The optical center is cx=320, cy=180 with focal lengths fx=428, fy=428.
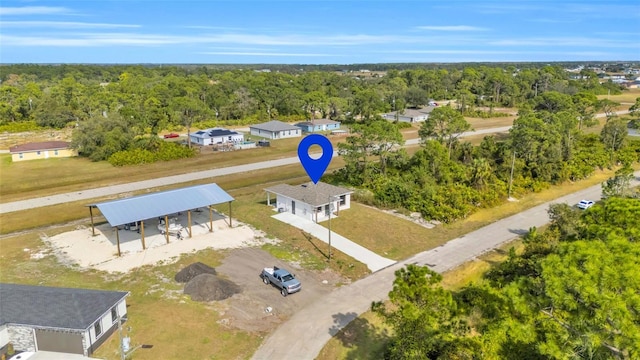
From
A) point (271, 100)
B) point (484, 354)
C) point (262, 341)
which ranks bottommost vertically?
point (262, 341)

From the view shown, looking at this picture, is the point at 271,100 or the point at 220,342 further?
the point at 271,100

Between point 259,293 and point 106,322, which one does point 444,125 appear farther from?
point 106,322

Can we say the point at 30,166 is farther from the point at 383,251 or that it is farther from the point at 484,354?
the point at 484,354

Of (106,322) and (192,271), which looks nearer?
(106,322)

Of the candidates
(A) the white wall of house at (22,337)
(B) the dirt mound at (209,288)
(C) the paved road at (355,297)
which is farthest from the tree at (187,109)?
(A) the white wall of house at (22,337)

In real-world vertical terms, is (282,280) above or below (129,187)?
below

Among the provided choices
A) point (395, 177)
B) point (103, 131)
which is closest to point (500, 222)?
point (395, 177)

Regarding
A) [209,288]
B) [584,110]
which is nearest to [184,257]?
[209,288]
